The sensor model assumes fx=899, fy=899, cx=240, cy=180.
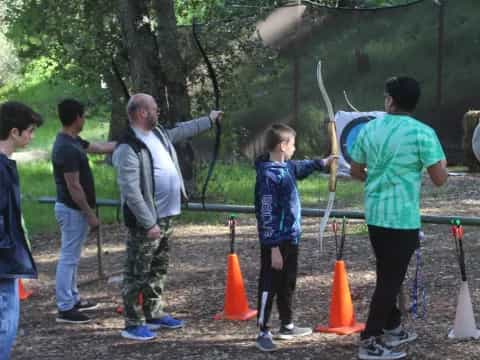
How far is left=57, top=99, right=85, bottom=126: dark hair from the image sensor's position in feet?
20.0

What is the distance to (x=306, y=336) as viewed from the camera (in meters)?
5.57

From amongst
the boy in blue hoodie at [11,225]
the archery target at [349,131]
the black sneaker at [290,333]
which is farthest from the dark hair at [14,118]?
the archery target at [349,131]

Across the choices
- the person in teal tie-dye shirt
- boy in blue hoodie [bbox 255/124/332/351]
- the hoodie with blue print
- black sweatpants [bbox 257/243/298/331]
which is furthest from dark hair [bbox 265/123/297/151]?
black sweatpants [bbox 257/243/298/331]


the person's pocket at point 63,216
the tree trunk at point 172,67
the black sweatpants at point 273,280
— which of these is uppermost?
the tree trunk at point 172,67

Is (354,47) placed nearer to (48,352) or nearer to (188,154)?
(188,154)

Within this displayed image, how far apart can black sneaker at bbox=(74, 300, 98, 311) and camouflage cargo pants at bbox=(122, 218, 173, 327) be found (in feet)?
2.82

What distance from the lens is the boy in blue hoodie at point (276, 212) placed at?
5.21m

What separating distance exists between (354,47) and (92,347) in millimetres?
10687

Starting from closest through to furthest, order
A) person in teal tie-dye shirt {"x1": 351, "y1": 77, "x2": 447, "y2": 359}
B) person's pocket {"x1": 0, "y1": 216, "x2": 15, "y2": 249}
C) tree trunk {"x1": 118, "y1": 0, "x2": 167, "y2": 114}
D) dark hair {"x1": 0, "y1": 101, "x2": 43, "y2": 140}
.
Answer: person's pocket {"x1": 0, "y1": 216, "x2": 15, "y2": 249} → dark hair {"x1": 0, "y1": 101, "x2": 43, "y2": 140} → person in teal tie-dye shirt {"x1": 351, "y1": 77, "x2": 447, "y2": 359} → tree trunk {"x1": 118, "y1": 0, "x2": 167, "y2": 114}

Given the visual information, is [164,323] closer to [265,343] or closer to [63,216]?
[265,343]

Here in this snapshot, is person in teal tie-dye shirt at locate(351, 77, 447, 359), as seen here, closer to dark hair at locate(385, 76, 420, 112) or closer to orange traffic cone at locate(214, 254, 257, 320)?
dark hair at locate(385, 76, 420, 112)

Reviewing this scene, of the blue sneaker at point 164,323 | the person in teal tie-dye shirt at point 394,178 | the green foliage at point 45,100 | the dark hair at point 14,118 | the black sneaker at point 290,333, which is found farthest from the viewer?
the green foliage at point 45,100

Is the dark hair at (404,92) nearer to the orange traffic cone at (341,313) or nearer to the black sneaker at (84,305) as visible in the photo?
the orange traffic cone at (341,313)

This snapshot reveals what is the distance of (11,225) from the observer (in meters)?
4.18
